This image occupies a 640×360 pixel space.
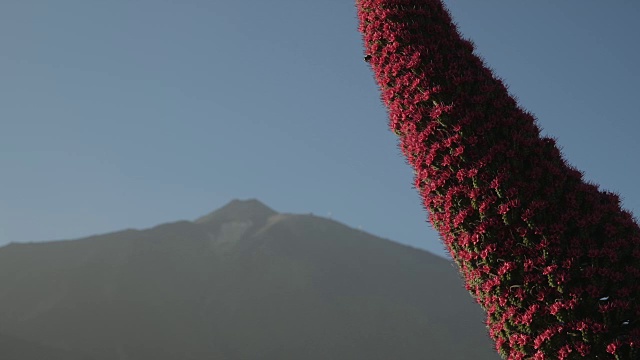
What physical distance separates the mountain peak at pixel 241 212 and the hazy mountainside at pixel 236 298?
41.3ft

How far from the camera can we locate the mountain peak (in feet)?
495

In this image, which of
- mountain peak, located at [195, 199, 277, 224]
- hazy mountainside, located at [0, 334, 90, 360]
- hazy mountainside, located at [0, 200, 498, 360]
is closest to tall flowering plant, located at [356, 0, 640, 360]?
hazy mountainside, located at [0, 334, 90, 360]

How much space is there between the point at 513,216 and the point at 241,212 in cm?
15716

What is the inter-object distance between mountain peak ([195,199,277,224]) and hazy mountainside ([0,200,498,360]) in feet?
41.3

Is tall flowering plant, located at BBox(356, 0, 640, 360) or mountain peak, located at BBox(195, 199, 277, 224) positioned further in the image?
mountain peak, located at BBox(195, 199, 277, 224)

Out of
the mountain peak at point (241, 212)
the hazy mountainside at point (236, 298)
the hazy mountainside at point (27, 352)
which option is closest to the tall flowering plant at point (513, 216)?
the hazy mountainside at point (27, 352)

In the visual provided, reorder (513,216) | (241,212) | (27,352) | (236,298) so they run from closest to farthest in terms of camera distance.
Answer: (513,216) < (27,352) < (236,298) < (241,212)

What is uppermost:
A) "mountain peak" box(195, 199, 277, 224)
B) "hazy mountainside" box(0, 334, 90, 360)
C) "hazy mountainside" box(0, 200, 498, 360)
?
"mountain peak" box(195, 199, 277, 224)

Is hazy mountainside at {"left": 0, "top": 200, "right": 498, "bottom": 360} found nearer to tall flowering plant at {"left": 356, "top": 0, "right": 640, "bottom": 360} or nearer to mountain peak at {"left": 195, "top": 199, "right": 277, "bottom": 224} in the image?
mountain peak at {"left": 195, "top": 199, "right": 277, "bottom": 224}

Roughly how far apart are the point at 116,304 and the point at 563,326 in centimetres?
9602

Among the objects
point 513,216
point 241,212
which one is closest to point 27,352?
point 513,216

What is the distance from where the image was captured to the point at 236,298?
10756cm

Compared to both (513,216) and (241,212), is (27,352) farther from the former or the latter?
(241,212)

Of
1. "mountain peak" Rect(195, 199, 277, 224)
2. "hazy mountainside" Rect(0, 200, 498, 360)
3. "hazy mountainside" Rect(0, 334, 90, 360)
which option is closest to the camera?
"hazy mountainside" Rect(0, 334, 90, 360)
